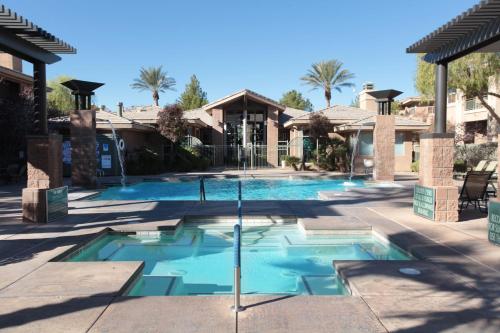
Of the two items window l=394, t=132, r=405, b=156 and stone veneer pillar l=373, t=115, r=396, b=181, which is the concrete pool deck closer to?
stone veneer pillar l=373, t=115, r=396, b=181

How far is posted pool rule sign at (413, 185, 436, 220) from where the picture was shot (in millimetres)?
9312

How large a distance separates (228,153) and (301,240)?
77.6 feet

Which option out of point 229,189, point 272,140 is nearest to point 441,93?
point 229,189

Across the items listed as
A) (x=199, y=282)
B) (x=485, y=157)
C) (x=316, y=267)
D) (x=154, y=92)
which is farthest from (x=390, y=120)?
(x=154, y=92)

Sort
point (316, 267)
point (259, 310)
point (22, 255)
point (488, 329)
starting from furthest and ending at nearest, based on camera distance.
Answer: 1. point (316, 267)
2. point (22, 255)
3. point (259, 310)
4. point (488, 329)

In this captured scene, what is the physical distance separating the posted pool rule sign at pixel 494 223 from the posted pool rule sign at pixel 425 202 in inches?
79.0

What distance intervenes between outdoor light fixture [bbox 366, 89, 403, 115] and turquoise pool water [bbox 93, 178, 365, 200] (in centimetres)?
362

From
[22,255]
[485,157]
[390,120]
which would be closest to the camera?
[22,255]

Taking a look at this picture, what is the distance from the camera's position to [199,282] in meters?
6.58

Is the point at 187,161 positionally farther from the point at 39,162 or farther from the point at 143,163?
the point at 39,162

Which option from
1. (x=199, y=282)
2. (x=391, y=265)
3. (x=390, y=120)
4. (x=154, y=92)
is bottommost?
(x=199, y=282)

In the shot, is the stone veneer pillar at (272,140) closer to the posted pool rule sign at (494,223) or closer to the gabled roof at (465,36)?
the gabled roof at (465,36)

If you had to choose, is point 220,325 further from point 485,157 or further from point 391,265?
point 485,157

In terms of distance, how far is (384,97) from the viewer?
19.4 m
